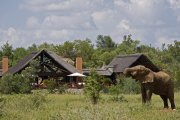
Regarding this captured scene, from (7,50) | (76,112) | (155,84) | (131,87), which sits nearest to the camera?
(76,112)

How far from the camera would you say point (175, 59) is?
347 ft

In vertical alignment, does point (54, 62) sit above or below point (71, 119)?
above

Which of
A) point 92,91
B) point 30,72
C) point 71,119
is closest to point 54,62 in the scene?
point 30,72

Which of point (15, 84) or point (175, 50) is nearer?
point (15, 84)

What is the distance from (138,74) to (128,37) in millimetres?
80898

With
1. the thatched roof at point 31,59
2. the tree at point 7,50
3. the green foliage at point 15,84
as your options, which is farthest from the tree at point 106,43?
the green foliage at point 15,84

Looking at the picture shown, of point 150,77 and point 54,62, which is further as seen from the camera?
point 54,62

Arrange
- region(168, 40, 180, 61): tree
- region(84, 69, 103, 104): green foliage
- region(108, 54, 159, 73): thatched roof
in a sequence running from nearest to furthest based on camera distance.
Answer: region(84, 69, 103, 104): green foliage, region(108, 54, 159, 73): thatched roof, region(168, 40, 180, 61): tree

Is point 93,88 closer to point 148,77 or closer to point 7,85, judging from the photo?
point 148,77

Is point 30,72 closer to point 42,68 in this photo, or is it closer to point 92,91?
point 42,68

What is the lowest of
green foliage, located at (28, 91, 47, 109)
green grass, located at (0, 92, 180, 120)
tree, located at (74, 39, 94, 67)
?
green grass, located at (0, 92, 180, 120)

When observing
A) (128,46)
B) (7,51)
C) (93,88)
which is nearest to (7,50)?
(7,51)

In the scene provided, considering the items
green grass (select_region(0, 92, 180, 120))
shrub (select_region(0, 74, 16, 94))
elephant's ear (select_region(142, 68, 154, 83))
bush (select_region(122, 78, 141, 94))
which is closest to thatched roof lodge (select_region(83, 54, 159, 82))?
bush (select_region(122, 78, 141, 94))

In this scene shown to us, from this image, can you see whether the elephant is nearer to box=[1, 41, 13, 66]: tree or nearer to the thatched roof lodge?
the thatched roof lodge
